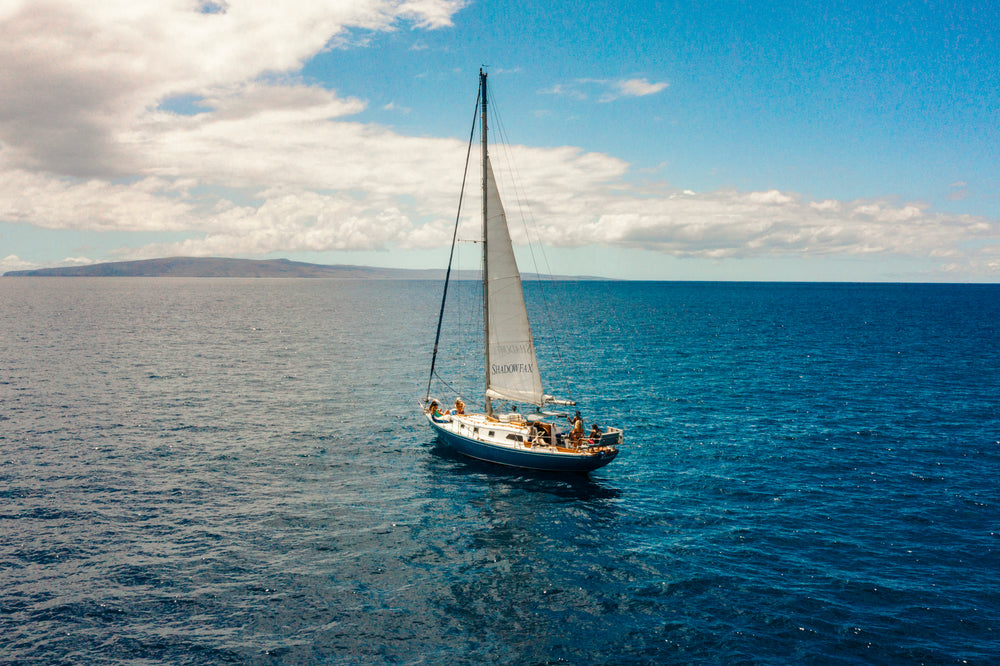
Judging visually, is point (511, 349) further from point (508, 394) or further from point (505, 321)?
point (508, 394)

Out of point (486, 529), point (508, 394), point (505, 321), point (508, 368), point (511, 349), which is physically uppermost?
point (505, 321)

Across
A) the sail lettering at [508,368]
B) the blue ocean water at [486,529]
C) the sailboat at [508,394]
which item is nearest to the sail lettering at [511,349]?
the sailboat at [508,394]

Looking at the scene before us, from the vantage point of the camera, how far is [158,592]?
86.1 feet

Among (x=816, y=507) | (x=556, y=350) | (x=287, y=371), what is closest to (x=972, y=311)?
(x=556, y=350)

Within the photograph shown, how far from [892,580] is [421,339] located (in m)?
98.8

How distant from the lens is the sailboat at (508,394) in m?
40.6

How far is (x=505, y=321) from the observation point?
4416 centimetres

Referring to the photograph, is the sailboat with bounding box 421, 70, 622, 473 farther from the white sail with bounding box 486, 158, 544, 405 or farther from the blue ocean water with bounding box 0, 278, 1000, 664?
the blue ocean water with bounding box 0, 278, 1000, 664

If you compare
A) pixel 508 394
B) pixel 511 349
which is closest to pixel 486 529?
pixel 508 394

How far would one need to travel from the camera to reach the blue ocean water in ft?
76.8

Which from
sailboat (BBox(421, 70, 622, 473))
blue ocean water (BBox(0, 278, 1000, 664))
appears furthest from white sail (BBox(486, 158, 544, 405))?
blue ocean water (BBox(0, 278, 1000, 664))

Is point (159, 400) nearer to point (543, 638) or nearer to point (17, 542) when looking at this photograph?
point (17, 542)

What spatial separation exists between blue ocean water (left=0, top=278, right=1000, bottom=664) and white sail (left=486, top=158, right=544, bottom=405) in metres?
7.29

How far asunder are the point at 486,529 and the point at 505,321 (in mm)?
17043
